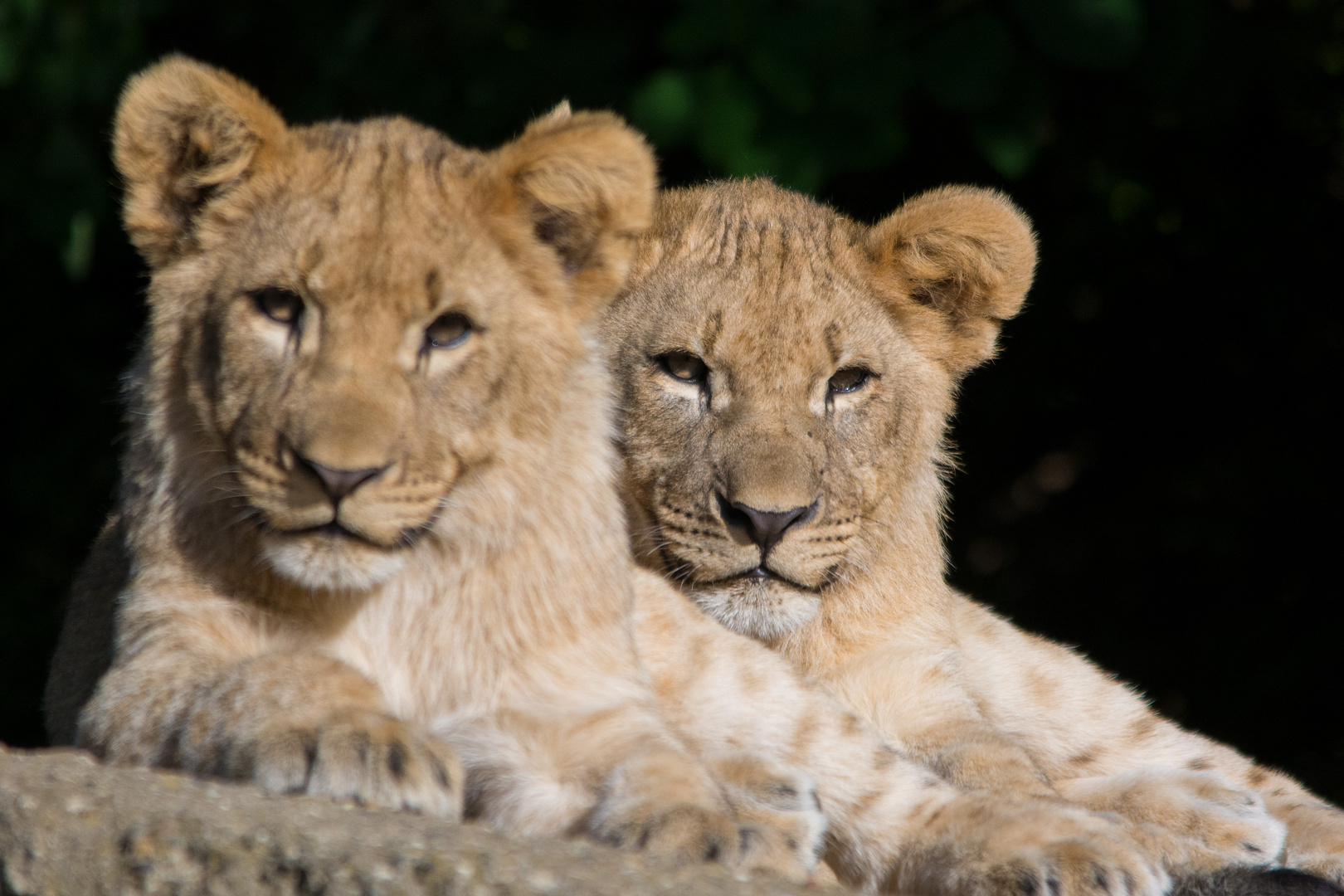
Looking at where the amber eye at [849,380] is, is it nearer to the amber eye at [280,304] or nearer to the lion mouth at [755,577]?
the lion mouth at [755,577]

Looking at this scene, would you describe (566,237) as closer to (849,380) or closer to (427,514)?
(427,514)

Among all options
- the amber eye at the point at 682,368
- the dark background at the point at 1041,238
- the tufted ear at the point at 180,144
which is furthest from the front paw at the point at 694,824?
the dark background at the point at 1041,238

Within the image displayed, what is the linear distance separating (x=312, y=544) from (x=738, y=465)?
3.12 feet

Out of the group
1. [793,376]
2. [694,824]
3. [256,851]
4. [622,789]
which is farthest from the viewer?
[793,376]

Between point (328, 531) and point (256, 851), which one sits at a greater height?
point (328, 531)

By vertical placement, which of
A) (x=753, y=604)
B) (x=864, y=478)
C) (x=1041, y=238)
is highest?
(x=1041, y=238)

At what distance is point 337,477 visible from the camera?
6.87 ft

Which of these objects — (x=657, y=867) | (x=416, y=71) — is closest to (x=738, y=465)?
(x=657, y=867)

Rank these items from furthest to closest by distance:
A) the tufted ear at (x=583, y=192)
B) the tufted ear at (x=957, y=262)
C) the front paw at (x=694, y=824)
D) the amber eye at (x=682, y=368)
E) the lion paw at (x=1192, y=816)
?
the tufted ear at (x=957, y=262) → the amber eye at (x=682, y=368) → the lion paw at (x=1192, y=816) → the tufted ear at (x=583, y=192) → the front paw at (x=694, y=824)

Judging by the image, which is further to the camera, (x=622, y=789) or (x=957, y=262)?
(x=957, y=262)

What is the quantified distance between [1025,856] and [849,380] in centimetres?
116

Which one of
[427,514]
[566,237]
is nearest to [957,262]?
[566,237]

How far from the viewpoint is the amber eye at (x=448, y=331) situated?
2309 mm

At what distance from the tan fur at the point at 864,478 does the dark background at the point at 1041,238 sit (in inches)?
15.2
